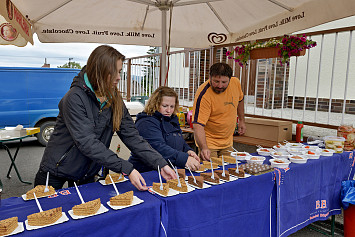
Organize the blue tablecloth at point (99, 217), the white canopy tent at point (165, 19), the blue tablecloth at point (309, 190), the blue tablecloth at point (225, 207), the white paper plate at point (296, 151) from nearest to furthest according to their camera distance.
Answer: the blue tablecloth at point (99, 217), the blue tablecloth at point (225, 207), the blue tablecloth at point (309, 190), the white paper plate at point (296, 151), the white canopy tent at point (165, 19)

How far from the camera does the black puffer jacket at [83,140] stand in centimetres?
181

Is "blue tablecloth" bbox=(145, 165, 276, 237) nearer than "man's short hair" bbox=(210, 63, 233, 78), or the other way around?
"blue tablecloth" bbox=(145, 165, 276, 237)

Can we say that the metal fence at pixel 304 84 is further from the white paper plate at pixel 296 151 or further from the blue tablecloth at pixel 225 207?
the blue tablecloth at pixel 225 207

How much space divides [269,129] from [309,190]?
152 cm

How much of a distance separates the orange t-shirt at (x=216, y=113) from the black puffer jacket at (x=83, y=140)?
1280 millimetres

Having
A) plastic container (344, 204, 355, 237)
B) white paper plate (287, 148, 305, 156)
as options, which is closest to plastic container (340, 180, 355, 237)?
plastic container (344, 204, 355, 237)

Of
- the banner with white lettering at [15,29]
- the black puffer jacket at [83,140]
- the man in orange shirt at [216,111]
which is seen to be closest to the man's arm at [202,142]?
→ the man in orange shirt at [216,111]

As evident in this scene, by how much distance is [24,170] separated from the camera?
5590mm

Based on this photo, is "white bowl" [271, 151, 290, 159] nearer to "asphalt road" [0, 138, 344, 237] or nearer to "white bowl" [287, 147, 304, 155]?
"white bowl" [287, 147, 304, 155]

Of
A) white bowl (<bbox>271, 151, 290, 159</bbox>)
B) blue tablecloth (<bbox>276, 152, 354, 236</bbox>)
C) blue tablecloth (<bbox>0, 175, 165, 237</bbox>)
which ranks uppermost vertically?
white bowl (<bbox>271, 151, 290, 159</bbox>)

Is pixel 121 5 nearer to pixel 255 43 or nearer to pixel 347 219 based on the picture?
pixel 255 43

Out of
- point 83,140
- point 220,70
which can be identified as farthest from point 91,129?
point 220,70

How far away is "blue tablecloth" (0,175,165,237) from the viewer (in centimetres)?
140

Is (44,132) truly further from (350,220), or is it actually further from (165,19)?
(350,220)
